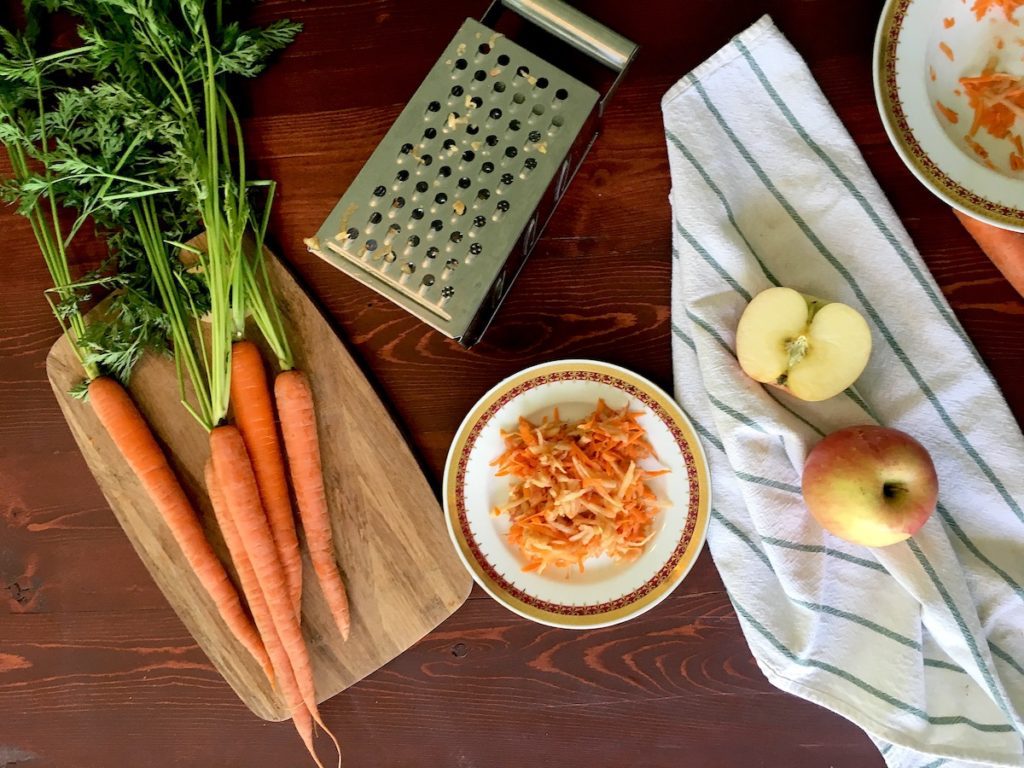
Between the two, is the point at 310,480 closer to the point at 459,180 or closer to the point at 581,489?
the point at 581,489

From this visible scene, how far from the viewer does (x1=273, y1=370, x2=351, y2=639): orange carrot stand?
1.26 m

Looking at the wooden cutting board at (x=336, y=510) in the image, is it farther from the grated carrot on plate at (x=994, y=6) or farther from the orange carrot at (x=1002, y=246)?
the grated carrot on plate at (x=994, y=6)

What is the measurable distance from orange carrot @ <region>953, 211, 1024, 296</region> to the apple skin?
12.5 inches

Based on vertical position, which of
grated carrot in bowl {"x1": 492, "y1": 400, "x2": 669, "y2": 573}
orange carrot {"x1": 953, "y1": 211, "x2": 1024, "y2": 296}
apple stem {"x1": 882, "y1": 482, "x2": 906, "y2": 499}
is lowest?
grated carrot in bowl {"x1": 492, "y1": 400, "x2": 669, "y2": 573}

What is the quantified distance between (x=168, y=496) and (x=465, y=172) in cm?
74

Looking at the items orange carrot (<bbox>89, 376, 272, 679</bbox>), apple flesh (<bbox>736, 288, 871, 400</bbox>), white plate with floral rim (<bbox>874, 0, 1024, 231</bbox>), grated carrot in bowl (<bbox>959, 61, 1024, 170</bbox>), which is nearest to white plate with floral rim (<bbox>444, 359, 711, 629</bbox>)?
apple flesh (<bbox>736, 288, 871, 400</bbox>)

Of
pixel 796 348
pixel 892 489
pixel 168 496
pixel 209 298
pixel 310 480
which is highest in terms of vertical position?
pixel 796 348

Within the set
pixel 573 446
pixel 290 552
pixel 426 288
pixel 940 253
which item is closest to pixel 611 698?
pixel 573 446

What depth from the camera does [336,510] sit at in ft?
4.33

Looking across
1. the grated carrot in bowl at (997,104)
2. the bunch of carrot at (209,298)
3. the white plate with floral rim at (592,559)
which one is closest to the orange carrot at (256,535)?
the bunch of carrot at (209,298)

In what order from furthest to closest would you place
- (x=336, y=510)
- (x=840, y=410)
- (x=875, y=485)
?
(x=336, y=510)
(x=840, y=410)
(x=875, y=485)

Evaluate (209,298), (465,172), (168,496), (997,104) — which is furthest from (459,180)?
(997,104)

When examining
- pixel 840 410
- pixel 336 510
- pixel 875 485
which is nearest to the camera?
pixel 875 485

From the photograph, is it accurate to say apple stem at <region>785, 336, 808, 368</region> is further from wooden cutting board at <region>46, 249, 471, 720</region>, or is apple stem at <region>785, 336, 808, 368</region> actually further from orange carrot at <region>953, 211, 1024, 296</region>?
wooden cutting board at <region>46, 249, 471, 720</region>
